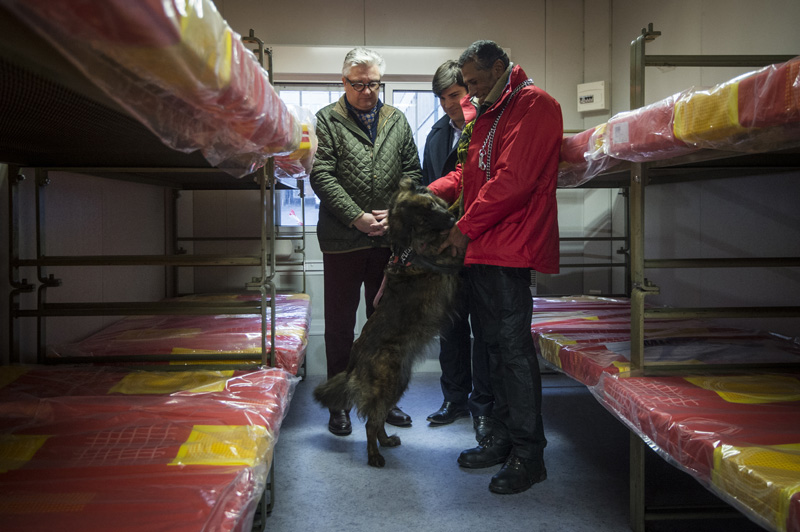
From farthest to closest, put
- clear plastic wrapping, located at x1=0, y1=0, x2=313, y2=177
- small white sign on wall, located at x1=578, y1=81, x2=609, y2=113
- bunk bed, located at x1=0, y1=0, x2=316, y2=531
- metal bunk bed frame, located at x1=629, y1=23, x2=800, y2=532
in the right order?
small white sign on wall, located at x1=578, y1=81, x2=609, y2=113 → metal bunk bed frame, located at x1=629, y1=23, x2=800, y2=532 → bunk bed, located at x1=0, y1=0, x2=316, y2=531 → clear plastic wrapping, located at x1=0, y1=0, x2=313, y2=177

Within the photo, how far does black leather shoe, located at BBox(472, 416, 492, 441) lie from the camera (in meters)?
2.64

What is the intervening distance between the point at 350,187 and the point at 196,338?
3.46ft

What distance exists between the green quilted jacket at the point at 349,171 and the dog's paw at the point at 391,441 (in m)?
0.93

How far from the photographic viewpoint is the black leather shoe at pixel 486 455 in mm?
2424

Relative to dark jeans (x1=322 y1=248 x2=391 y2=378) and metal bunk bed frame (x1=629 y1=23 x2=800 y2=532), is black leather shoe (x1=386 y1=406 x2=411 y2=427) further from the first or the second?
metal bunk bed frame (x1=629 y1=23 x2=800 y2=532)

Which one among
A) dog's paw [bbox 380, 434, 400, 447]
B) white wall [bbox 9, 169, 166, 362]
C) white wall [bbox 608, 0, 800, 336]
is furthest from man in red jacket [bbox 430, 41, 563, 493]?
white wall [bbox 9, 169, 166, 362]

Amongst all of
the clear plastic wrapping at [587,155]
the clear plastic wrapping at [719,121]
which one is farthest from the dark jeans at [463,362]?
the clear plastic wrapping at [719,121]

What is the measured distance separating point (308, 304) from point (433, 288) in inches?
63.3

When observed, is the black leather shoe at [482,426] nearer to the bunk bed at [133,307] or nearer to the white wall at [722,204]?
the bunk bed at [133,307]

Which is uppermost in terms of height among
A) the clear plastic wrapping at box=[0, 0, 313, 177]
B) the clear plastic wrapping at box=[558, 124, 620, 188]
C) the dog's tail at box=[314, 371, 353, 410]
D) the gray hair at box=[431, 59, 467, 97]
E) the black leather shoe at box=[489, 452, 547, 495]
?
the gray hair at box=[431, 59, 467, 97]

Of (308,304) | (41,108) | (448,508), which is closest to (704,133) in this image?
(448,508)

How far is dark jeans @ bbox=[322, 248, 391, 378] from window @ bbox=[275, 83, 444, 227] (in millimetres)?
1759

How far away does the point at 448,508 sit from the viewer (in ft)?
6.81

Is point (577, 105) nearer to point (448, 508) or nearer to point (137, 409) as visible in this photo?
point (448, 508)
